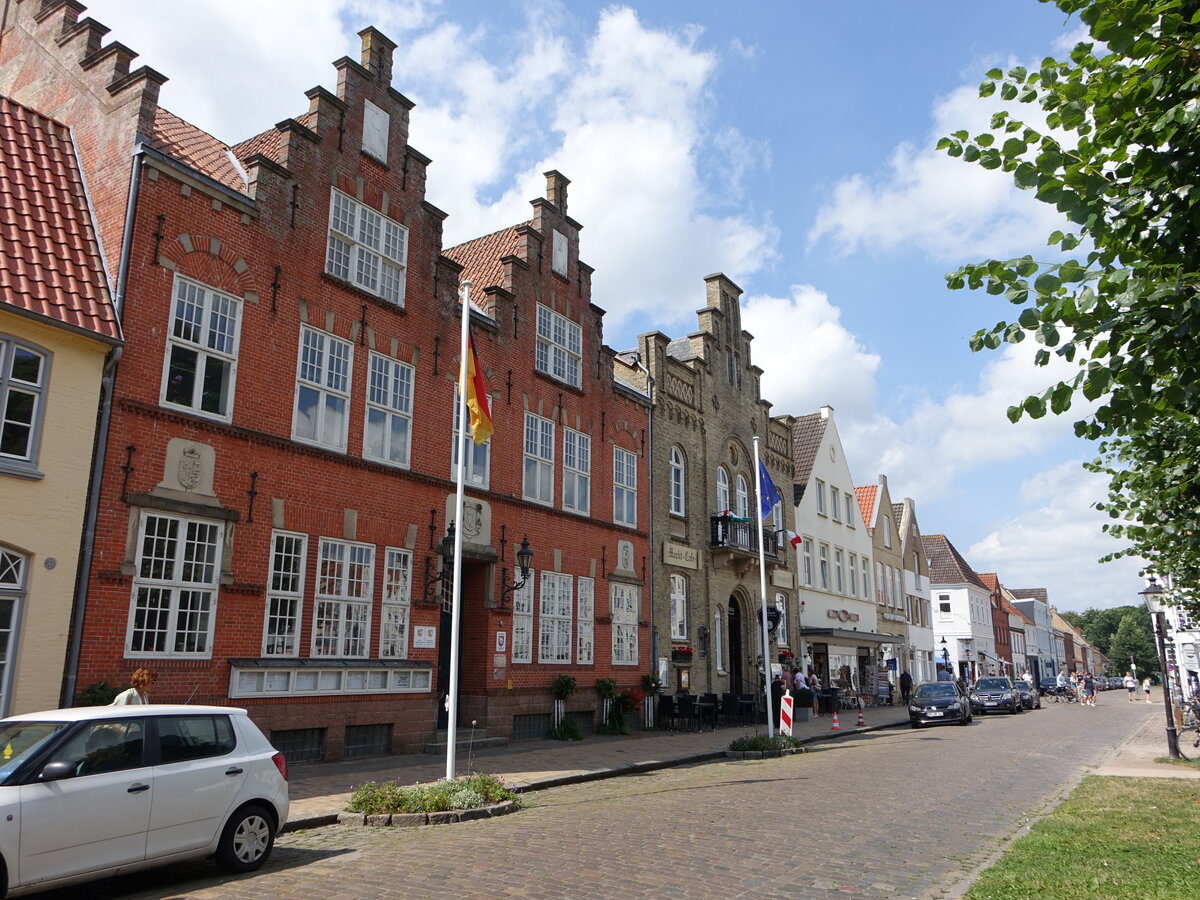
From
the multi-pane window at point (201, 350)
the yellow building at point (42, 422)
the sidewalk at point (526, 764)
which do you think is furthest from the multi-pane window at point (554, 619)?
the yellow building at point (42, 422)

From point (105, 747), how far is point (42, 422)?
6.43 metres

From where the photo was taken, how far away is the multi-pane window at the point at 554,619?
2200 centimetres

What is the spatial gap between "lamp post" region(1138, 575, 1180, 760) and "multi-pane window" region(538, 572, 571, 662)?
13.2 m

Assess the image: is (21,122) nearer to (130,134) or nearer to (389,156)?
(130,134)

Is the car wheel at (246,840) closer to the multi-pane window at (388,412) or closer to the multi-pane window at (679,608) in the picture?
the multi-pane window at (388,412)

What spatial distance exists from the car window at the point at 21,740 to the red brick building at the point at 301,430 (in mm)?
5318

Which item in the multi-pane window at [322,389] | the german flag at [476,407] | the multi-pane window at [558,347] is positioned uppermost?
the multi-pane window at [558,347]

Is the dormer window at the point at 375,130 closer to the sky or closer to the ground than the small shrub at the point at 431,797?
closer to the sky

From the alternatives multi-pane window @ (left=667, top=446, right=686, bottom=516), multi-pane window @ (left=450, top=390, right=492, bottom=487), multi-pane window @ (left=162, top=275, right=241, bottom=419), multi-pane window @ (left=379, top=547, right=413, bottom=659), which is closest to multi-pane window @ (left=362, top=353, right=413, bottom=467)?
multi-pane window @ (left=450, top=390, right=492, bottom=487)

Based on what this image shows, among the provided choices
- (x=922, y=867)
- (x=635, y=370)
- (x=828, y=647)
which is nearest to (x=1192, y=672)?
(x=828, y=647)

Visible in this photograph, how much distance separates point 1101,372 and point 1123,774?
14.2 meters

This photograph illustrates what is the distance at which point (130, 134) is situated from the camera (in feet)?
47.5

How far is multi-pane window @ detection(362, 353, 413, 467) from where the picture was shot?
702 inches

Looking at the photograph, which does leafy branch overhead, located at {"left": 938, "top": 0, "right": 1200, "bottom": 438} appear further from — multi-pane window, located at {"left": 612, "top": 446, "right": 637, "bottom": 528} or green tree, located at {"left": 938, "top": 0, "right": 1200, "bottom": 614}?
multi-pane window, located at {"left": 612, "top": 446, "right": 637, "bottom": 528}
